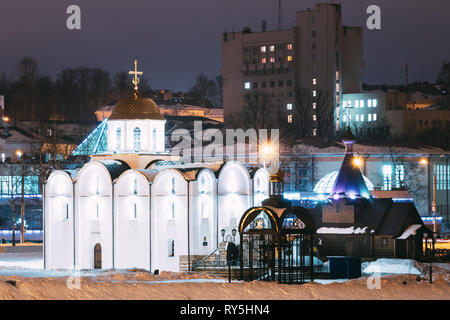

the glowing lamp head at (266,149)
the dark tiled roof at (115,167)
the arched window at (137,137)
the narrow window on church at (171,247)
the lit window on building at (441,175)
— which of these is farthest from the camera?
the lit window on building at (441,175)

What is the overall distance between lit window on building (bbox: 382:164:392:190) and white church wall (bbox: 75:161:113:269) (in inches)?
1331

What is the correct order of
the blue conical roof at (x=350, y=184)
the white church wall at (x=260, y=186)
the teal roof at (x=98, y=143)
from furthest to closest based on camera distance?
1. the teal roof at (x=98, y=143)
2. the white church wall at (x=260, y=186)
3. the blue conical roof at (x=350, y=184)

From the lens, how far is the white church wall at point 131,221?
47656 mm

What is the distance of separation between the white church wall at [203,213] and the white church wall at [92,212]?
172 inches

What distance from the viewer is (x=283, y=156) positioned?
264 ft

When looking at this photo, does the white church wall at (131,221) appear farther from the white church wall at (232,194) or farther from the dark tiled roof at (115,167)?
the white church wall at (232,194)

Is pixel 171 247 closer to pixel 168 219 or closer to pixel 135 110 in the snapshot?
pixel 168 219

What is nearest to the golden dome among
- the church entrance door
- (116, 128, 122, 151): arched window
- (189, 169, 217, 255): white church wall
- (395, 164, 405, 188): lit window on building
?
(116, 128, 122, 151): arched window

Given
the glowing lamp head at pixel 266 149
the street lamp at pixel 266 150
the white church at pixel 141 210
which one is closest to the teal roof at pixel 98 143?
the white church at pixel 141 210

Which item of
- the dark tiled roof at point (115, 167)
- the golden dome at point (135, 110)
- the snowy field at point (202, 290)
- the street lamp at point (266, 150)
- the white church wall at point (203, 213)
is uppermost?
the golden dome at point (135, 110)

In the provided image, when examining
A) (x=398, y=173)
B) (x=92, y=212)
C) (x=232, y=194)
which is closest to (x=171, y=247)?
(x=232, y=194)

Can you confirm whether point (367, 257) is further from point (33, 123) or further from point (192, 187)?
point (33, 123)

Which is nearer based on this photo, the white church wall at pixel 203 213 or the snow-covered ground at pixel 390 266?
the snow-covered ground at pixel 390 266

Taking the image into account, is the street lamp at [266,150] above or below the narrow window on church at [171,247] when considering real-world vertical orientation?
above
